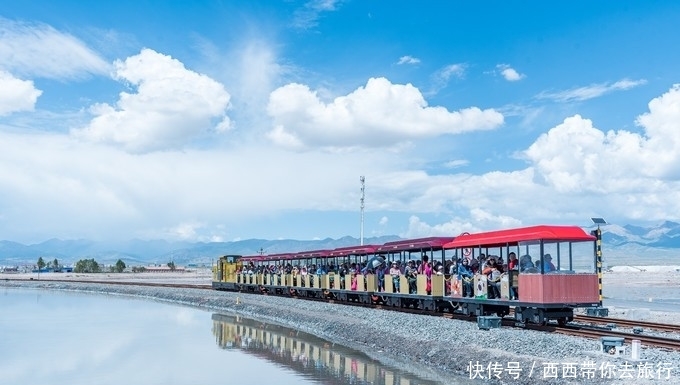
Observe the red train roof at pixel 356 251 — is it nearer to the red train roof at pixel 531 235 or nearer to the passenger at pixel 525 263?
the red train roof at pixel 531 235

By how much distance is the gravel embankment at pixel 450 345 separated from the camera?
15.2m

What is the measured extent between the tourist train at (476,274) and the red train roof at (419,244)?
1.6 inches

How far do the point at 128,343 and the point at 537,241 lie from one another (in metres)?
16.1

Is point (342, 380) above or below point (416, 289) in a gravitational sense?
below

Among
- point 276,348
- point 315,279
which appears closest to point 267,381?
point 276,348

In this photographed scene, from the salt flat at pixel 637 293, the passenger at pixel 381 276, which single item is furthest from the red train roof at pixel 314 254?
the salt flat at pixel 637 293

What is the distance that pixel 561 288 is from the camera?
20047 millimetres

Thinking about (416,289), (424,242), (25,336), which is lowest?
(25,336)

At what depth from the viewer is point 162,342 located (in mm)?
28516

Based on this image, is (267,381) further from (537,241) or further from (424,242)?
(424,242)

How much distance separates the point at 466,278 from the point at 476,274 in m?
0.86

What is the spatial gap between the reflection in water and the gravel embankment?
603 millimetres

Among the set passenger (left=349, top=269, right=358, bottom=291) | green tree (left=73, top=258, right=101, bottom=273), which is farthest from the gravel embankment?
green tree (left=73, top=258, right=101, bottom=273)

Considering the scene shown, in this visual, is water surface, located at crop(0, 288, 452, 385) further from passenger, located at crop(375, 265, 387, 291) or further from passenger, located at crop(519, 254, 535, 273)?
passenger, located at crop(519, 254, 535, 273)
